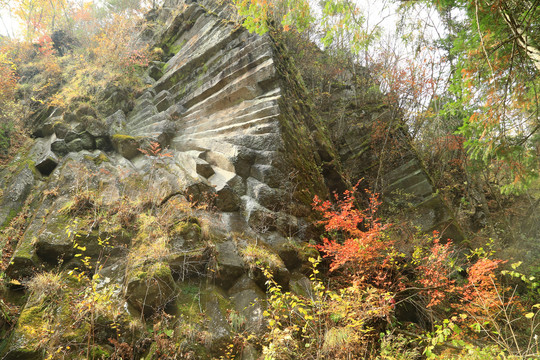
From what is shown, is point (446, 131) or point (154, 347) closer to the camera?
point (154, 347)

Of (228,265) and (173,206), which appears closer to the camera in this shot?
(228,265)

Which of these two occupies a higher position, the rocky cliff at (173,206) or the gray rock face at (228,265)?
the rocky cliff at (173,206)

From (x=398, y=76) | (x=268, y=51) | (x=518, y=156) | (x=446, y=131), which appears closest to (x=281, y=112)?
(x=268, y=51)

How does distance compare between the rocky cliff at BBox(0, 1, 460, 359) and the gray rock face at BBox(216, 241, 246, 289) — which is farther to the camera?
the gray rock face at BBox(216, 241, 246, 289)

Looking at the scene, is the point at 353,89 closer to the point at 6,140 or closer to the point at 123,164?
the point at 123,164

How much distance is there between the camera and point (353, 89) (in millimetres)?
15297

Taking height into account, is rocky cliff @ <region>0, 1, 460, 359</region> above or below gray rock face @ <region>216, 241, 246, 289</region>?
above

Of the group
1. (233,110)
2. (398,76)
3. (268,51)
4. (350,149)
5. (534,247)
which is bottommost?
(534,247)

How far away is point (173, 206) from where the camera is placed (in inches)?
261

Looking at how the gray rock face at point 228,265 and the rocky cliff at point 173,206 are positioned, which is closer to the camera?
the rocky cliff at point 173,206

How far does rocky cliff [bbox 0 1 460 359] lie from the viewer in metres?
4.66

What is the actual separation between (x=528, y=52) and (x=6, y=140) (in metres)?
15.2

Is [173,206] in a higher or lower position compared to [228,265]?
higher

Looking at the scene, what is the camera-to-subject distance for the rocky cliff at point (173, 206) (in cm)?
466
